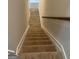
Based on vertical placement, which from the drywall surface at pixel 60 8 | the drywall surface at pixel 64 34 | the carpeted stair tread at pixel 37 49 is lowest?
the carpeted stair tread at pixel 37 49

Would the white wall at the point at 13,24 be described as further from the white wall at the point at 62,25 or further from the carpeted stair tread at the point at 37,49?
the white wall at the point at 62,25

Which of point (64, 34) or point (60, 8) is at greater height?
point (60, 8)

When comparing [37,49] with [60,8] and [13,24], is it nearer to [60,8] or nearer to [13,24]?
[60,8]

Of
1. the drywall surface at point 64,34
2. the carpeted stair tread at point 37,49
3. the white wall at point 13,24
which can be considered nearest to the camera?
the white wall at point 13,24

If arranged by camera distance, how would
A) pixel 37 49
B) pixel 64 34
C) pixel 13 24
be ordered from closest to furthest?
pixel 13 24 < pixel 64 34 < pixel 37 49

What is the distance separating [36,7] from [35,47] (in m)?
8.69

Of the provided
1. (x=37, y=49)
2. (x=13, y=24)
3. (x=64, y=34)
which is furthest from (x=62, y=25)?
(x=37, y=49)

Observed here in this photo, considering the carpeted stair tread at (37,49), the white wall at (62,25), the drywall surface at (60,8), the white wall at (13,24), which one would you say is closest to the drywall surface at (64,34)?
the white wall at (62,25)

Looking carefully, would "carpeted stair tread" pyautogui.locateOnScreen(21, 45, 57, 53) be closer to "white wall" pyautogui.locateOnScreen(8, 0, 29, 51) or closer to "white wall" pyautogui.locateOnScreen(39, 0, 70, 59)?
"white wall" pyautogui.locateOnScreen(39, 0, 70, 59)

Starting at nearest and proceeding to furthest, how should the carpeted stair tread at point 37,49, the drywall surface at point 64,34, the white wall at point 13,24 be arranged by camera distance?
the white wall at point 13,24 → the drywall surface at point 64,34 → the carpeted stair tread at point 37,49

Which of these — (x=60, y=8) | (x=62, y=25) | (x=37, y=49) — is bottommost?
(x=37, y=49)
